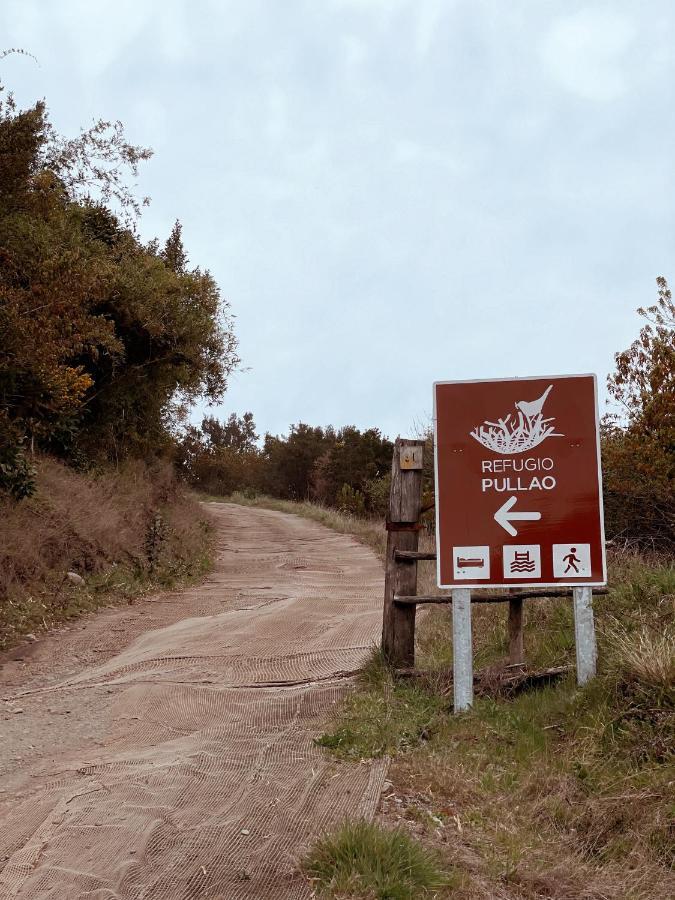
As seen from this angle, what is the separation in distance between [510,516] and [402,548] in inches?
40.2

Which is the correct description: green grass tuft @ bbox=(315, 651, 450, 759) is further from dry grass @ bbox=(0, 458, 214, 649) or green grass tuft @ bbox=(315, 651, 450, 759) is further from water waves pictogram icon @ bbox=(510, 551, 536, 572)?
dry grass @ bbox=(0, 458, 214, 649)

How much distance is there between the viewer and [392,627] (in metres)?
6.43

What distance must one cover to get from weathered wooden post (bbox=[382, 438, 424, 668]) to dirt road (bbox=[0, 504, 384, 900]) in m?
0.57

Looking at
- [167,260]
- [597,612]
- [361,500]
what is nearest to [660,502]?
[597,612]

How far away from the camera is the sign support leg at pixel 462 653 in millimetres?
5695

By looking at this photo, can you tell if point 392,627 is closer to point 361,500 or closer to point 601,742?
point 601,742

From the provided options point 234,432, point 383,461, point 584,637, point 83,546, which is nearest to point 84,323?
point 83,546

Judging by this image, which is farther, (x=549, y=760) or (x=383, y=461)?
(x=383, y=461)

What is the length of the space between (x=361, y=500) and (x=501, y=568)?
2927cm

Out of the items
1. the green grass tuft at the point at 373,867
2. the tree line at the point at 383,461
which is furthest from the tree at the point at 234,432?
the green grass tuft at the point at 373,867

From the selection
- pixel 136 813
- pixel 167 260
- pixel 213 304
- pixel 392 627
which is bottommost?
pixel 136 813

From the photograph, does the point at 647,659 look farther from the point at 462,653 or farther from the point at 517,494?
the point at 517,494

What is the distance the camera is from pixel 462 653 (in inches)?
227

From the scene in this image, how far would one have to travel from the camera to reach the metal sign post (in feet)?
18.9
